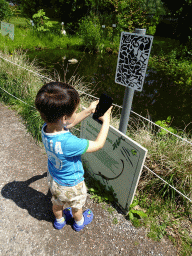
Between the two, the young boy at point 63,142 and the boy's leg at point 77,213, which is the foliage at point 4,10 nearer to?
the young boy at point 63,142

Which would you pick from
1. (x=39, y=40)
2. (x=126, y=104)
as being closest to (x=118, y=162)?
(x=126, y=104)

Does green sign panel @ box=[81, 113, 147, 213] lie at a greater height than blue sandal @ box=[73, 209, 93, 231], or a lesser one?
greater

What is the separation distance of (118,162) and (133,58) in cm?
95

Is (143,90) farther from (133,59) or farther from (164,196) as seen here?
(133,59)

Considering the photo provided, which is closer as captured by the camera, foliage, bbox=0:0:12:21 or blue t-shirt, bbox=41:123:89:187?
blue t-shirt, bbox=41:123:89:187

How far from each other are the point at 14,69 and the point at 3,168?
2395 millimetres

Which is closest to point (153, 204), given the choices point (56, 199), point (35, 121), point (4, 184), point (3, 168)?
point (56, 199)

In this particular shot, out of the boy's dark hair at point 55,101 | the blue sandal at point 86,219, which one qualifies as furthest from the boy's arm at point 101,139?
the blue sandal at point 86,219

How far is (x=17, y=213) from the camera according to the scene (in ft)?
5.91

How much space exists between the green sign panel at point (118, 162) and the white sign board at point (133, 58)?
0.47 metres

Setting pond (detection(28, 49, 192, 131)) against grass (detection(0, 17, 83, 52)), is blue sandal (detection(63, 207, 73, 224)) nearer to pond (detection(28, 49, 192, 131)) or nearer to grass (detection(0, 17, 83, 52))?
pond (detection(28, 49, 192, 131))

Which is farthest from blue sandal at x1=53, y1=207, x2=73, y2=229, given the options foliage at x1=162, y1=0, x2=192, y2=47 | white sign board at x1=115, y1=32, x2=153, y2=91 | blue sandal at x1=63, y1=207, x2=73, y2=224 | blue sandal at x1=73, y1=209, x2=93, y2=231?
foliage at x1=162, y1=0, x2=192, y2=47

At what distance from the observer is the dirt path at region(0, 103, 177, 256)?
1.56m

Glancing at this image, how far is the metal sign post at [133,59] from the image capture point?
132cm
